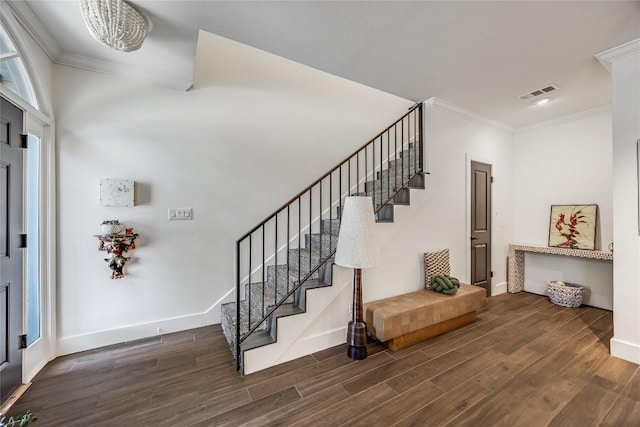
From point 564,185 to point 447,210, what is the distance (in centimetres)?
206

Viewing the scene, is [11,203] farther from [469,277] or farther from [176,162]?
[469,277]

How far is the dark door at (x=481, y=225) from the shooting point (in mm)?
3902

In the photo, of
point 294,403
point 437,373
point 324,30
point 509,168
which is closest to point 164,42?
point 324,30

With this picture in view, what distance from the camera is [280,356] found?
2287mm

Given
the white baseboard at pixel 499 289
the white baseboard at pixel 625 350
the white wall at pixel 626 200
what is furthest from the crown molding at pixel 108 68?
the white baseboard at pixel 499 289

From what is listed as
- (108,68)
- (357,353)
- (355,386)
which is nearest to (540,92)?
(357,353)

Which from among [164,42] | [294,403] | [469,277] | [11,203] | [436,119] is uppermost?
[164,42]

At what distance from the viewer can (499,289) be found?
4230 mm

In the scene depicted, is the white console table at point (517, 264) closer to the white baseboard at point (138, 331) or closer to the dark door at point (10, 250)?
the white baseboard at point (138, 331)

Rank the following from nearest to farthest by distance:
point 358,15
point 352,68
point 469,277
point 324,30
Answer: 1. point 358,15
2. point 324,30
3. point 352,68
4. point 469,277

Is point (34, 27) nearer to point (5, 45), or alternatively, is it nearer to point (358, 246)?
point (5, 45)

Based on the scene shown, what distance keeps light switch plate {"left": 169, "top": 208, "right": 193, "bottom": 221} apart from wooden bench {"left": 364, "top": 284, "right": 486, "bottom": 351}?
2174mm

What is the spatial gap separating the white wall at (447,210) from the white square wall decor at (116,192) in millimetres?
2581

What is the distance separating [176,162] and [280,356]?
2.25m
